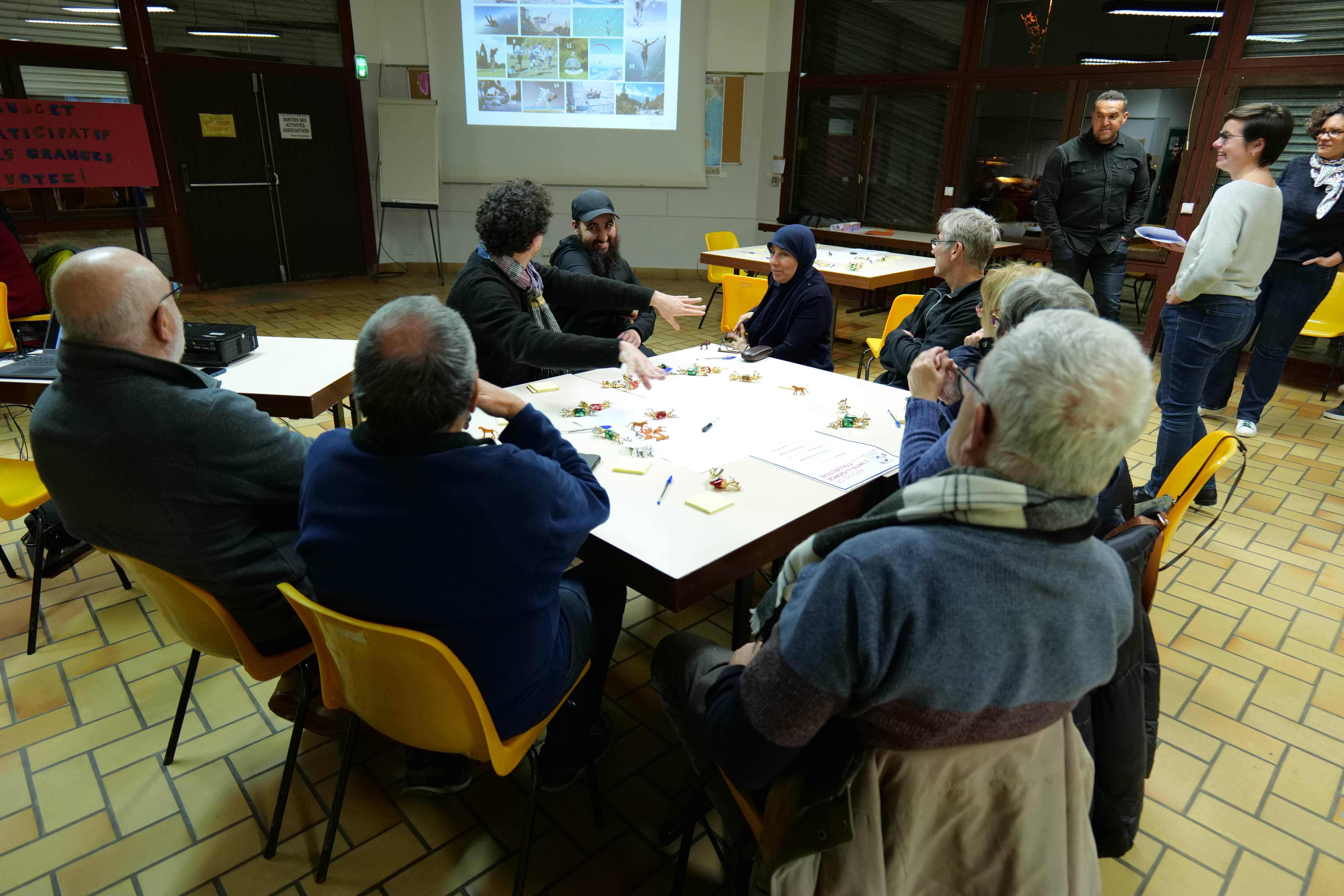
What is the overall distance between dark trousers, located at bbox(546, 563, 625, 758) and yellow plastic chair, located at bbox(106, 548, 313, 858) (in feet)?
1.98

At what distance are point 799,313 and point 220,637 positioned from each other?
2.60 metres

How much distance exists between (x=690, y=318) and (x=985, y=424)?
20.6 feet

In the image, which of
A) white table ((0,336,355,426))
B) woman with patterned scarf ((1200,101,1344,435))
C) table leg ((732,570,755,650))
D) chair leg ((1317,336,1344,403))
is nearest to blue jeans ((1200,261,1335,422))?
woman with patterned scarf ((1200,101,1344,435))

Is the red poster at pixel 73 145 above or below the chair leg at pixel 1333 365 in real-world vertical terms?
above

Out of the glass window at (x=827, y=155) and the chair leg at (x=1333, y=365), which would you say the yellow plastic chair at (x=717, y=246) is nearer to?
the glass window at (x=827, y=155)

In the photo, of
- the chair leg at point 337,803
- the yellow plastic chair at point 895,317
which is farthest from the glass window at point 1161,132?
the chair leg at point 337,803

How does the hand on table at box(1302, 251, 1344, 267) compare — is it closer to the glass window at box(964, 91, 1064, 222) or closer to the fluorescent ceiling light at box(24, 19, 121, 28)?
the glass window at box(964, 91, 1064, 222)

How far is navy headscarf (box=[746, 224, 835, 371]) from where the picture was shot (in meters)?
3.43

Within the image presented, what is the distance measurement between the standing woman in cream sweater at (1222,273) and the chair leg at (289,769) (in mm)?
2836

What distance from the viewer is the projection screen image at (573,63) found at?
768cm

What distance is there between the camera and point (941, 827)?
112 centimetres

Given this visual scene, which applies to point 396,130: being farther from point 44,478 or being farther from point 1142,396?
point 1142,396

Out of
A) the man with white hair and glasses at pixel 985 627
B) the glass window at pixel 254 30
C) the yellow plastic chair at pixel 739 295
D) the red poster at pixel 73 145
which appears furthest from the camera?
the glass window at pixel 254 30

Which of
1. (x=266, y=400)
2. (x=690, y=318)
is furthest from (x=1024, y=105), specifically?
(x=266, y=400)
